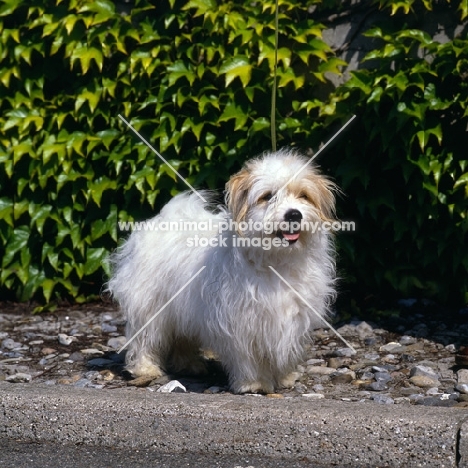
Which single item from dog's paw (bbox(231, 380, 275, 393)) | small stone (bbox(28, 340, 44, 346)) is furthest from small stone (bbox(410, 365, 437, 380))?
small stone (bbox(28, 340, 44, 346))

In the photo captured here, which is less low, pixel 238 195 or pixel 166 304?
pixel 238 195

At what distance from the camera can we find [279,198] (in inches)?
164

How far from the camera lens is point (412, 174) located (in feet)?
18.0

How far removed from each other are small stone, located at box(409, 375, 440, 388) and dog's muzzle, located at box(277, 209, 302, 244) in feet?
3.27

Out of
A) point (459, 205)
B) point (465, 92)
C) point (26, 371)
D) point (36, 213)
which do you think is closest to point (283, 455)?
point (26, 371)

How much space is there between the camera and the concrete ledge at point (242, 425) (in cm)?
341

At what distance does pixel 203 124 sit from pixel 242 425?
8.90ft

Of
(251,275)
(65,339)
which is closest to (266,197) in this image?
(251,275)

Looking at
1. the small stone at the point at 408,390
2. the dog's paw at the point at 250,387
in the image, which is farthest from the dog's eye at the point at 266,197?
the small stone at the point at 408,390

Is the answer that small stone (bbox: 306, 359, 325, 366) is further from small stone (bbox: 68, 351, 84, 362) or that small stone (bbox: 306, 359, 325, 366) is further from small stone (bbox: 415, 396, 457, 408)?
small stone (bbox: 68, 351, 84, 362)

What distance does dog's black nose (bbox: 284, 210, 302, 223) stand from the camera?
4092 millimetres

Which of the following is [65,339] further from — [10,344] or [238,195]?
[238,195]

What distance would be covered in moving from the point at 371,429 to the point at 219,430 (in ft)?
2.03

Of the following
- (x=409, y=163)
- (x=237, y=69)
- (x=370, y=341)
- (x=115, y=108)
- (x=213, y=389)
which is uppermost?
(x=237, y=69)
